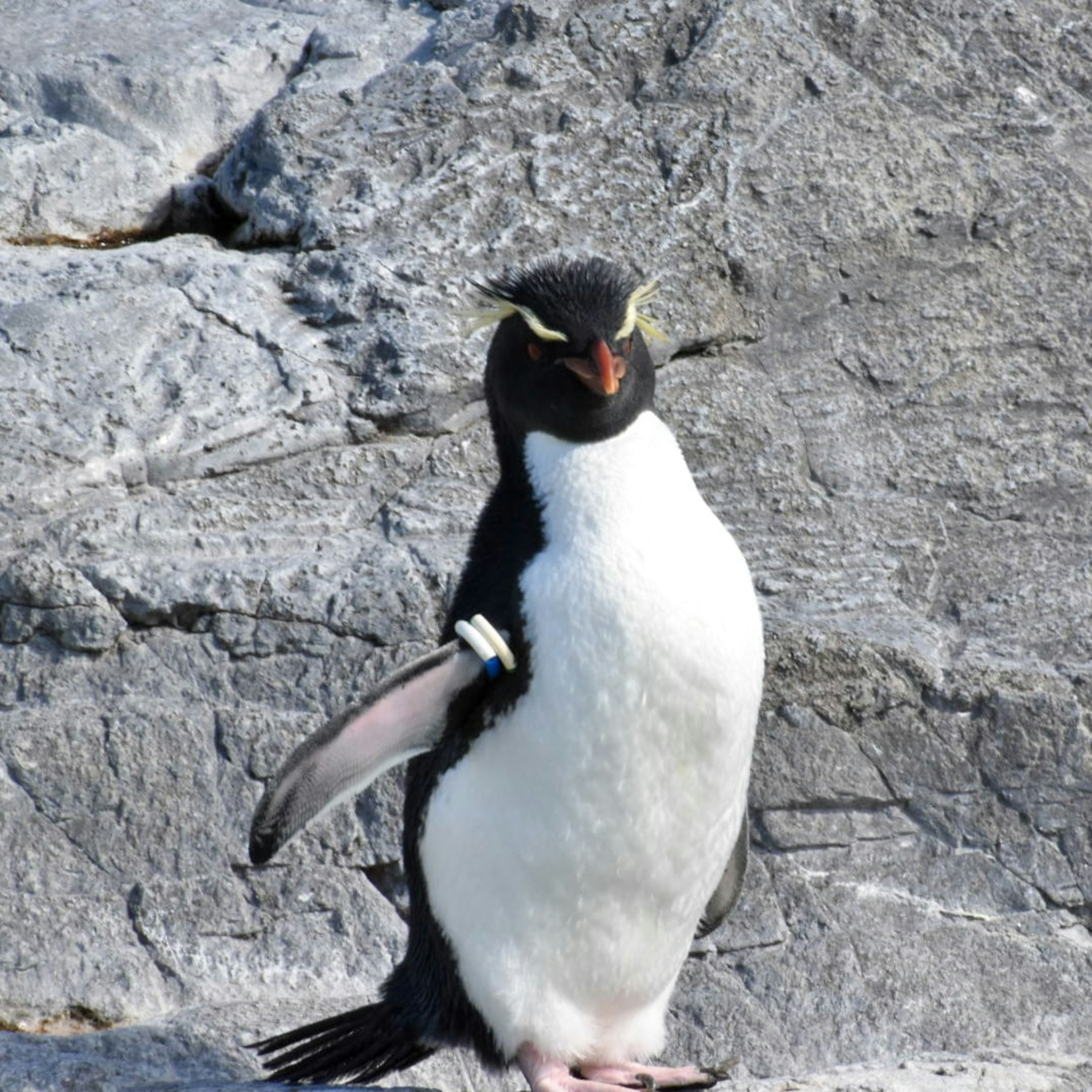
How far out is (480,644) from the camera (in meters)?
2.31

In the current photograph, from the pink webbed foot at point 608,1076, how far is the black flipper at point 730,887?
12.4 inches

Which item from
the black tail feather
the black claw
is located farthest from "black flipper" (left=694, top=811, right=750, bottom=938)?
the black tail feather

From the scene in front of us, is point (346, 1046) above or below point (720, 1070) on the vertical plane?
below

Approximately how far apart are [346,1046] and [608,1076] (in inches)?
16.8

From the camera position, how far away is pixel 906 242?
3.62 m

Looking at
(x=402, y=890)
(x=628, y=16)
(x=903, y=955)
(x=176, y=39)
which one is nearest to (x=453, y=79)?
(x=628, y=16)

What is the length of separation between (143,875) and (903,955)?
56.1 inches

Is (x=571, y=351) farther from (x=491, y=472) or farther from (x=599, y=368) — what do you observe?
(x=491, y=472)

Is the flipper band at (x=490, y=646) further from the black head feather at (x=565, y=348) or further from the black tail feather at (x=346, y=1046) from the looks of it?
Answer: the black tail feather at (x=346, y=1046)

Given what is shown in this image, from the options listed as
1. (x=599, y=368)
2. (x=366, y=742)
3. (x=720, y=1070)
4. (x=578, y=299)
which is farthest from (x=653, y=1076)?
(x=578, y=299)

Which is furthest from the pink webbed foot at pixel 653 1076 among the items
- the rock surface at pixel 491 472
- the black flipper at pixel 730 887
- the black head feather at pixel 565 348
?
the black head feather at pixel 565 348

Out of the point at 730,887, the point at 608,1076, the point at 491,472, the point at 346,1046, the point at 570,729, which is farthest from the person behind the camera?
the point at 491,472

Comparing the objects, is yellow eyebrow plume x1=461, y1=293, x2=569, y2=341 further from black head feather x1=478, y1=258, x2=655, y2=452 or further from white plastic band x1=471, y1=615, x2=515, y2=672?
white plastic band x1=471, y1=615, x2=515, y2=672

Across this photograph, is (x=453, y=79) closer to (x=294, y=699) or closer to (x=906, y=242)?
(x=906, y=242)
